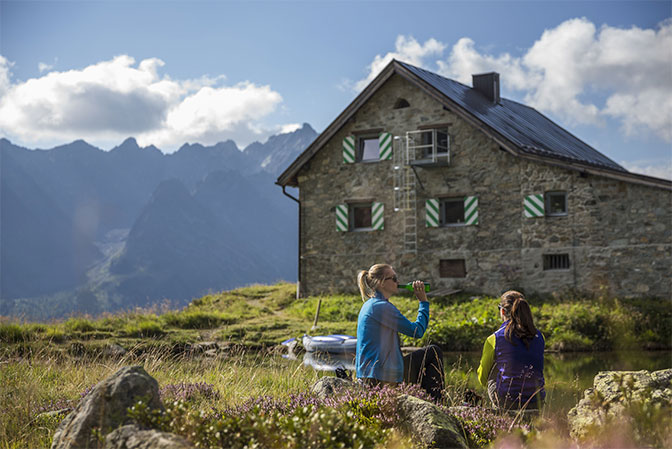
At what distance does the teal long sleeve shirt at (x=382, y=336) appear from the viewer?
20.5ft

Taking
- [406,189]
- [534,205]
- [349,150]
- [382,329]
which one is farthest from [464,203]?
[382,329]

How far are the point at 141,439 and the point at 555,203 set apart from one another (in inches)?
756

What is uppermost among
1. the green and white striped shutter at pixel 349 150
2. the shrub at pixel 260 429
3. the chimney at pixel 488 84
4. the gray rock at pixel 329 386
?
the chimney at pixel 488 84

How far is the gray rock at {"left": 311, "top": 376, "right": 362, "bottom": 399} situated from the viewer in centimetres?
581

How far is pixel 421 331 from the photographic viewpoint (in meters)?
6.25

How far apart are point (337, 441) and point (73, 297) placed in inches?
5343

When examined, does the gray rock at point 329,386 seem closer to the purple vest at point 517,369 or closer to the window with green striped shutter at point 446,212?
the purple vest at point 517,369

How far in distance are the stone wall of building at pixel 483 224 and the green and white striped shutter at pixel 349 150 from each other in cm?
23

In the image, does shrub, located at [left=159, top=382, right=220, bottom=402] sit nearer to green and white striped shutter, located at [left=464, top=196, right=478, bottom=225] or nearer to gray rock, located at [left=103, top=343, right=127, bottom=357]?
gray rock, located at [left=103, top=343, right=127, bottom=357]

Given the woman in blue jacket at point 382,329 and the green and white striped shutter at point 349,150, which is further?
the green and white striped shutter at point 349,150

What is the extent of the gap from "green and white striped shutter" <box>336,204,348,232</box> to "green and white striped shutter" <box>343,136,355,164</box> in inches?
68.1

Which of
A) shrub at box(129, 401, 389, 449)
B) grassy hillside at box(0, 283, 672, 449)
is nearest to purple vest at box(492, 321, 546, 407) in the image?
grassy hillside at box(0, 283, 672, 449)

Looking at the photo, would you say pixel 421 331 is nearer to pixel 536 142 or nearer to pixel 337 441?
pixel 337 441

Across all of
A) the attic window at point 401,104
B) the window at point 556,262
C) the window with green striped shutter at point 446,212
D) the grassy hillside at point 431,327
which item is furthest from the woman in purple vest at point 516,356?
the attic window at point 401,104
